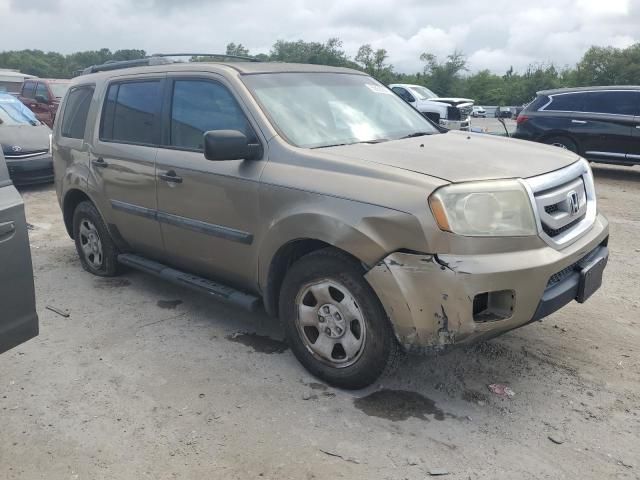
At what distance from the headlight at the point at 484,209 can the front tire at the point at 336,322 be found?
21.9 inches

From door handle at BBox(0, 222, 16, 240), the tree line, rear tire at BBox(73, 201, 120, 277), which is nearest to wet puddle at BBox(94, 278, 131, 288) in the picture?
rear tire at BBox(73, 201, 120, 277)

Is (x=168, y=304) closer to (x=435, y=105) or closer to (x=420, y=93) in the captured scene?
(x=435, y=105)

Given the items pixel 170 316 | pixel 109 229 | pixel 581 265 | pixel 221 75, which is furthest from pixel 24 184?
pixel 581 265

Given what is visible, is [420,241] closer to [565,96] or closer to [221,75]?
[221,75]

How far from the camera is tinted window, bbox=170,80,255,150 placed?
12.1 ft

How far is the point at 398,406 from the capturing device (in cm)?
312

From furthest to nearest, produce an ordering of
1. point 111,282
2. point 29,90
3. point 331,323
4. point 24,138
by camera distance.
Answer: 1. point 29,90
2. point 24,138
3. point 111,282
4. point 331,323

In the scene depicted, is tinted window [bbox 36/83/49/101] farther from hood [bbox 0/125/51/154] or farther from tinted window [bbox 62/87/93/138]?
tinted window [bbox 62/87/93/138]

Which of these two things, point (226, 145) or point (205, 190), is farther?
point (205, 190)

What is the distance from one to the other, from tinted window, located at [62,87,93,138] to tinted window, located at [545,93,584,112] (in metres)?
8.72

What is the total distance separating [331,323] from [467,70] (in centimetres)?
6623

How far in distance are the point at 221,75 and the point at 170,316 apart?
6.00 feet

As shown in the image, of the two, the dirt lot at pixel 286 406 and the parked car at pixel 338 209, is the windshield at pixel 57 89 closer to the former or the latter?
the parked car at pixel 338 209

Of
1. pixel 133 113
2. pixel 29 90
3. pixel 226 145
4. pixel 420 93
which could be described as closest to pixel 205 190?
pixel 226 145
